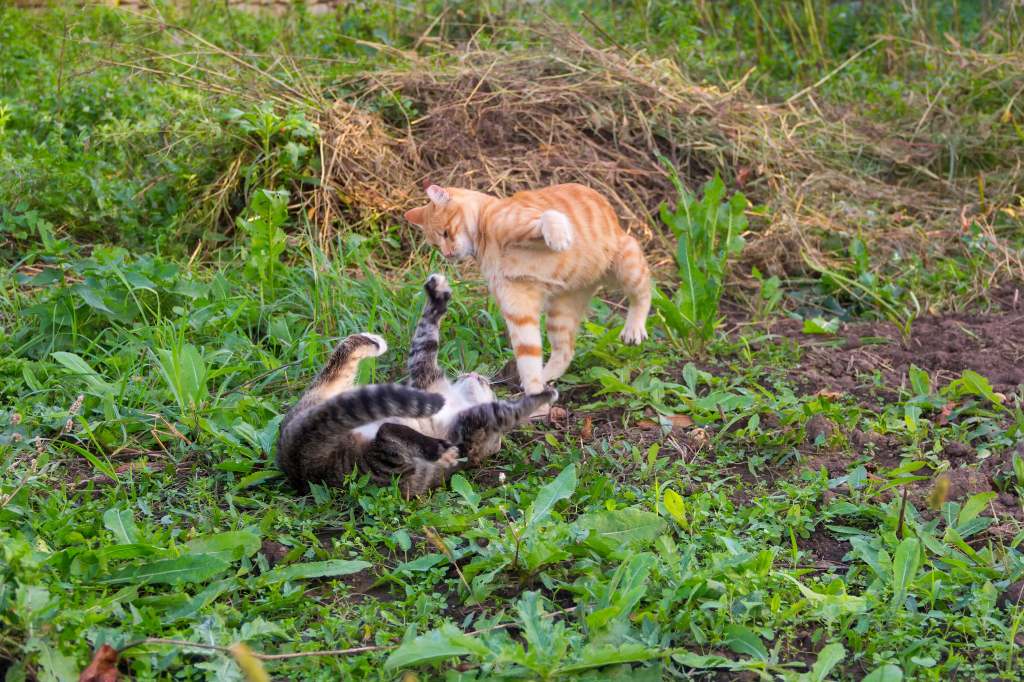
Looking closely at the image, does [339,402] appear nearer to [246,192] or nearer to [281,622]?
[281,622]

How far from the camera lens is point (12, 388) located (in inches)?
168

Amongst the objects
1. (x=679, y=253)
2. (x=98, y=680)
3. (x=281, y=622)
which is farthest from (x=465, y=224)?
(x=98, y=680)

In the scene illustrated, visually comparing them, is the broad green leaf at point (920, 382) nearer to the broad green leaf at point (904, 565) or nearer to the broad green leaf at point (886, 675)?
the broad green leaf at point (904, 565)

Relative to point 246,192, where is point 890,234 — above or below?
below

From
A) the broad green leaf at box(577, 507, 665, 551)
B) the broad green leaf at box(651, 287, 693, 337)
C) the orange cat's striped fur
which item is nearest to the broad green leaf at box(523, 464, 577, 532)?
the broad green leaf at box(577, 507, 665, 551)

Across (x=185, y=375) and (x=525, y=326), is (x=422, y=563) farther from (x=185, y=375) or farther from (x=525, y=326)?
(x=525, y=326)

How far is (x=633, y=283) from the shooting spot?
481cm

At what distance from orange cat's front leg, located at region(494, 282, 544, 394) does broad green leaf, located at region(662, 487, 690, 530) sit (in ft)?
4.16

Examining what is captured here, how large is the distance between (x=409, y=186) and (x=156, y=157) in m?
1.46

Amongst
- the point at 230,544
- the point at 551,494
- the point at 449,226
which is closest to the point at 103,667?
the point at 230,544

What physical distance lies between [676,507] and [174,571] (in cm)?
148

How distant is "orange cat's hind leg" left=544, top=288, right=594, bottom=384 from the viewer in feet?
15.6

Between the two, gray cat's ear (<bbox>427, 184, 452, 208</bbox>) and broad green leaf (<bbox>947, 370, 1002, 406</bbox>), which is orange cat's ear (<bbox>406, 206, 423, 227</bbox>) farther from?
broad green leaf (<bbox>947, 370, 1002, 406</bbox>)

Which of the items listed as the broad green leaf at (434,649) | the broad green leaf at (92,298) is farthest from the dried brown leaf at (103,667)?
the broad green leaf at (92,298)
